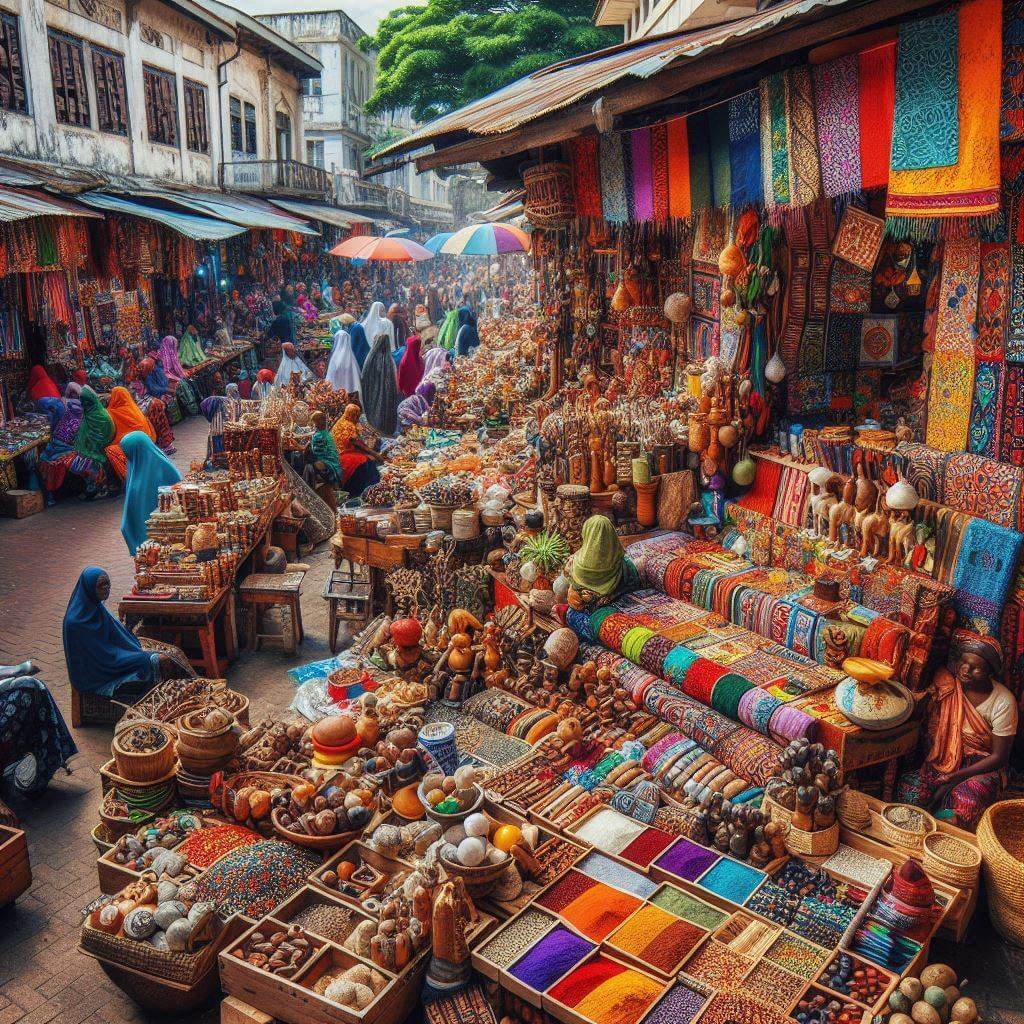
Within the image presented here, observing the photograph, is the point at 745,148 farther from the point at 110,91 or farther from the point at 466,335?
the point at 110,91

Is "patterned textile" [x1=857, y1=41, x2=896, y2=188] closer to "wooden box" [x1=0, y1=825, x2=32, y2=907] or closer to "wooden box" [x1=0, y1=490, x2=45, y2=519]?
"wooden box" [x1=0, y1=825, x2=32, y2=907]

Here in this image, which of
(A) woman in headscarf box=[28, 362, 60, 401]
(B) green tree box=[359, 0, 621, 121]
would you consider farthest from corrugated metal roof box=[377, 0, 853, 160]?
(B) green tree box=[359, 0, 621, 121]

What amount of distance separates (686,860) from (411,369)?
429 inches

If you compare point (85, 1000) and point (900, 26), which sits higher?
point (900, 26)

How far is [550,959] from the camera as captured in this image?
371 cm

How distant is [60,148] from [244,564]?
9818mm

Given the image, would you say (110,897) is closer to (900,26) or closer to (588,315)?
(900,26)

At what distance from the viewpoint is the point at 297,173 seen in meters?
22.9

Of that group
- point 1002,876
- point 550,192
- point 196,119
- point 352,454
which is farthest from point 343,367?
point 1002,876

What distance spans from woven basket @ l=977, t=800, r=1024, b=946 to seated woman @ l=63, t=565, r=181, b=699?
16.2ft

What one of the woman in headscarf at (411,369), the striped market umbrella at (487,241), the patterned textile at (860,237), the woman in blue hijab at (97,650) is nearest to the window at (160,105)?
the striped market umbrella at (487,241)

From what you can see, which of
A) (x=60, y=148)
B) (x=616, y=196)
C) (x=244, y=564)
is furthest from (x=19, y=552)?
(x=60, y=148)

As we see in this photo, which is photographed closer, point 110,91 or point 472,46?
point 110,91

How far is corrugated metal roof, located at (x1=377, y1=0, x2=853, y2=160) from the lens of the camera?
16.3 ft
